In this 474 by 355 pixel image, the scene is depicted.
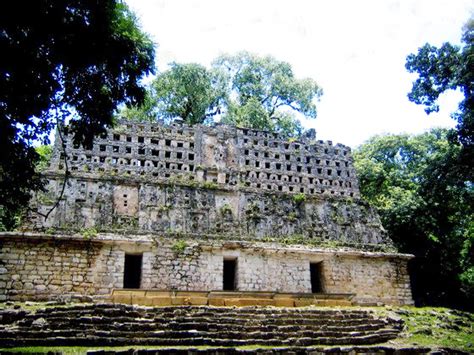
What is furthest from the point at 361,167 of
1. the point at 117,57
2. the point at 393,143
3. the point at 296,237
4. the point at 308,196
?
the point at 117,57

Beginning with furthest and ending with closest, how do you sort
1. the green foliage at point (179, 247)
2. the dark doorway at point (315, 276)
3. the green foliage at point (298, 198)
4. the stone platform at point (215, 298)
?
the green foliage at point (298, 198), the dark doorway at point (315, 276), the green foliage at point (179, 247), the stone platform at point (215, 298)

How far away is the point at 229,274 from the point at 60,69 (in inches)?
490

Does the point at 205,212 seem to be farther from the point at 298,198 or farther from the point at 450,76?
the point at 450,76

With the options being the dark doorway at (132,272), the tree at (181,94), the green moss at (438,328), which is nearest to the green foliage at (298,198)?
the green moss at (438,328)

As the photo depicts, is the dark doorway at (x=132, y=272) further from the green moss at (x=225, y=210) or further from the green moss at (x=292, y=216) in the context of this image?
the green moss at (x=292, y=216)

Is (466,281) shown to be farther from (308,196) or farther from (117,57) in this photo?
(117,57)

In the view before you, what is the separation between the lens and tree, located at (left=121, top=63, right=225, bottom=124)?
30.3 metres

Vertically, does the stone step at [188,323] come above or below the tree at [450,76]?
below

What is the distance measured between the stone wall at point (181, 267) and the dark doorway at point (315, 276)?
29 centimetres

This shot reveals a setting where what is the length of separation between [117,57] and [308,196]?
1424 centimetres

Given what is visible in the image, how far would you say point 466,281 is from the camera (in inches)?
1025

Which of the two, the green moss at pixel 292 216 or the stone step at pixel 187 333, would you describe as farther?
the green moss at pixel 292 216

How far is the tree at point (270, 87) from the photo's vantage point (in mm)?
32219

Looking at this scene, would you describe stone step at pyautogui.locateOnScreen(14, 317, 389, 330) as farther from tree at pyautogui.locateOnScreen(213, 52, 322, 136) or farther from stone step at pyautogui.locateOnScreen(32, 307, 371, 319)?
tree at pyautogui.locateOnScreen(213, 52, 322, 136)
